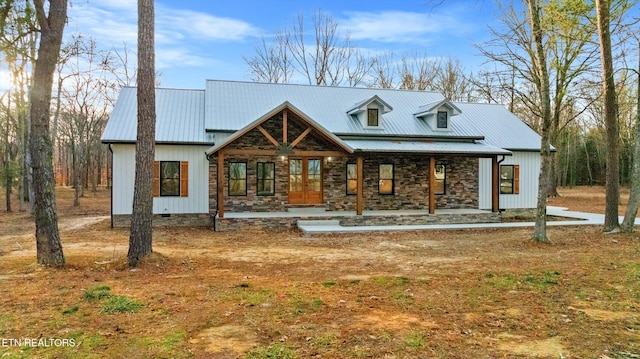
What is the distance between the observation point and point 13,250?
9164 millimetres

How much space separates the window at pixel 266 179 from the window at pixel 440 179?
674cm

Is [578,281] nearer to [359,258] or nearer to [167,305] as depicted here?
[359,258]

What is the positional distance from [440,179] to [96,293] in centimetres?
1378

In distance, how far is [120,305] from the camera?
16.6ft

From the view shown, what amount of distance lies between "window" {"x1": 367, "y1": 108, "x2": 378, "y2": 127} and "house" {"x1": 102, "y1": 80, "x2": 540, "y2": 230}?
0.04 metres

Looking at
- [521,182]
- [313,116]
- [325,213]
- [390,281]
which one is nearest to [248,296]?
[390,281]

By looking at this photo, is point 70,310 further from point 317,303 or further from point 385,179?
point 385,179

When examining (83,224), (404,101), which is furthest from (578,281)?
(83,224)

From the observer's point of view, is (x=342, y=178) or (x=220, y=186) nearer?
(x=220, y=186)

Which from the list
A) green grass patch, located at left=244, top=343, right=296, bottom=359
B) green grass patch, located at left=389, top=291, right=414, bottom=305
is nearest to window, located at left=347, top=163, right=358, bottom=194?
green grass patch, located at left=389, top=291, right=414, bottom=305

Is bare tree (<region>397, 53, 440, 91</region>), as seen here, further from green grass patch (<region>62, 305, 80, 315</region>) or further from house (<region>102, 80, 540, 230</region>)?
green grass patch (<region>62, 305, 80, 315</region>)

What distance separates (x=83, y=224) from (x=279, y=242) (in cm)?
845

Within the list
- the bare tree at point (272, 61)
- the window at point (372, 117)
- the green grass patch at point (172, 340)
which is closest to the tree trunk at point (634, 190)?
the window at point (372, 117)

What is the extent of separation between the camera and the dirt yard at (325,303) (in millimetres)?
3924
